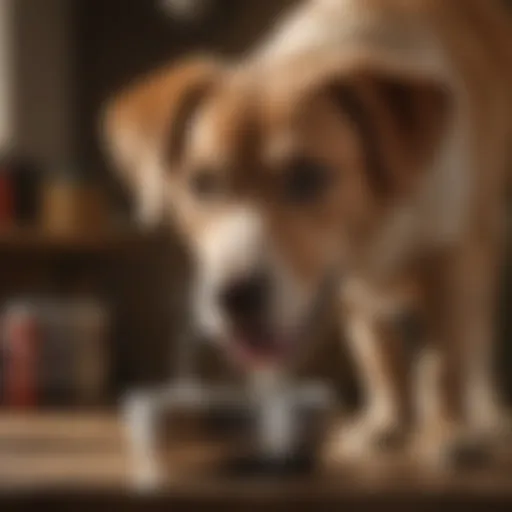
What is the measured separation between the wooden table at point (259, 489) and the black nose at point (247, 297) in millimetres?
119

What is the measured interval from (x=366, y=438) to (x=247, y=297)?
18 centimetres

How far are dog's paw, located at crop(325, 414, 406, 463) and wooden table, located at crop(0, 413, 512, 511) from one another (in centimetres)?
5

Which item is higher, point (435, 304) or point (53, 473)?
point (435, 304)

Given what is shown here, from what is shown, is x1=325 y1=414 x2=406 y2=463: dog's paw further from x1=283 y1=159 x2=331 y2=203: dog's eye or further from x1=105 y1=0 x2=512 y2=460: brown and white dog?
x1=283 y1=159 x2=331 y2=203: dog's eye

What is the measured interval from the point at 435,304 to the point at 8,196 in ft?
1.58

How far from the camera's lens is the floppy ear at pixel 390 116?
2.52 ft

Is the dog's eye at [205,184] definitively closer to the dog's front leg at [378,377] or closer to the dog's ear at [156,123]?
the dog's ear at [156,123]

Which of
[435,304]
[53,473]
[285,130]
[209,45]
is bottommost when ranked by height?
[53,473]

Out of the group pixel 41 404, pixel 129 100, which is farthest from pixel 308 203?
pixel 41 404

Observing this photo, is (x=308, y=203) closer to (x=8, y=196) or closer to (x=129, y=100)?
(x=129, y=100)

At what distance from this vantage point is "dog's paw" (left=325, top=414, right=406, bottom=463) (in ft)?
2.61

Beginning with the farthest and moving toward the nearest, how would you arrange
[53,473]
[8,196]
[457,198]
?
[8,196] → [457,198] → [53,473]

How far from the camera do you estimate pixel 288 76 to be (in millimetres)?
789

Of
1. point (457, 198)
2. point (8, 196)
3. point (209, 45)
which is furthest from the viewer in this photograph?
point (8, 196)
